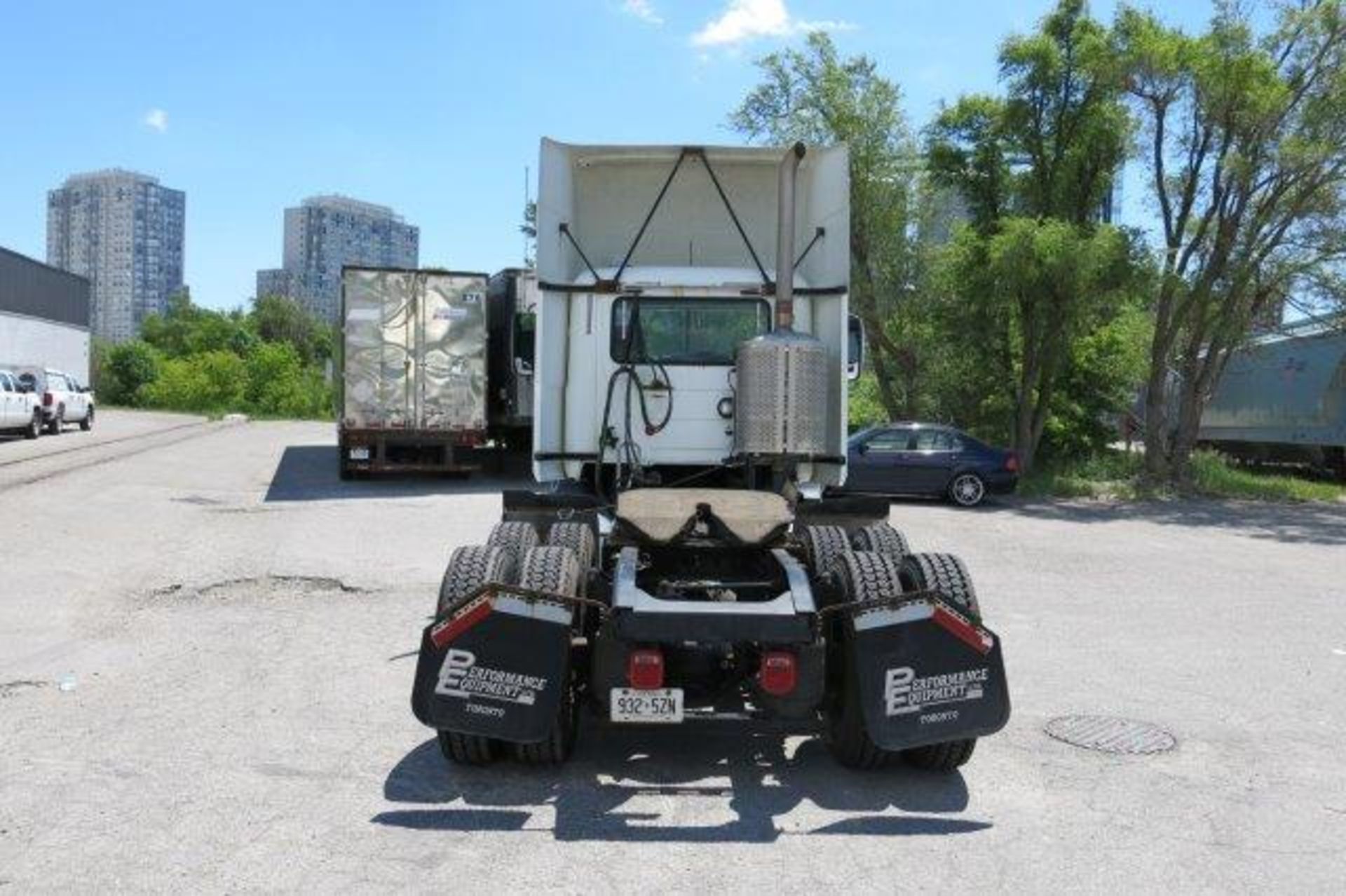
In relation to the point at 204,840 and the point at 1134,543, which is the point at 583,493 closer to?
the point at 204,840

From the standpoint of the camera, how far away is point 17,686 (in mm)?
6785

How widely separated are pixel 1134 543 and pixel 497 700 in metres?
12.5

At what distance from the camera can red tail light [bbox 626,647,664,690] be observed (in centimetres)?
507

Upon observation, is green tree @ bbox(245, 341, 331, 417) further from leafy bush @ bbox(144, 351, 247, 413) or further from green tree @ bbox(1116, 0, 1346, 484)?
green tree @ bbox(1116, 0, 1346, 484)

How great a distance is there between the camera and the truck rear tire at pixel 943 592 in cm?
534

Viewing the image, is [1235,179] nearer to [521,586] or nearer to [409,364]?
[409,364]

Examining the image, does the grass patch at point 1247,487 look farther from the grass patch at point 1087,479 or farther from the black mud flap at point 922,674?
the black mud flap at point 922,674

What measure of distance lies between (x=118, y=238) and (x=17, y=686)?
4715 inches

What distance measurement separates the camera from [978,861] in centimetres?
453

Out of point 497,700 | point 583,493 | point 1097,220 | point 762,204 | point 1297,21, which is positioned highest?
point 1297,21

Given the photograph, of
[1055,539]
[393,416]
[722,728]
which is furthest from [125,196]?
[722,728]

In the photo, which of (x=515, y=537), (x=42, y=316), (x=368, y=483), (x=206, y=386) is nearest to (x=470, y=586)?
(x=515, y=537)

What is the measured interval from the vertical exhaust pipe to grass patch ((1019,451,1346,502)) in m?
16.5

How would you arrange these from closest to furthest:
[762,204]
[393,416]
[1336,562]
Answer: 1. [762,204]
2. [1336,562]
3. [393,416]
